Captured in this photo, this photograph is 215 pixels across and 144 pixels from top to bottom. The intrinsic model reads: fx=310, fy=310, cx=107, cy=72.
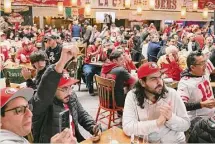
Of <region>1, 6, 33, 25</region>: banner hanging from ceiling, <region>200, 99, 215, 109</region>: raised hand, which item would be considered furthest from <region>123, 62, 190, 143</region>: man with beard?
<region>1, 6, 33, 25</region>: banner hanging from ceiling

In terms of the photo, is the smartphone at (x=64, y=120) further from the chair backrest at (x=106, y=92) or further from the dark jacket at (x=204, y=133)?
the chair backrest at (x=106, y=92)

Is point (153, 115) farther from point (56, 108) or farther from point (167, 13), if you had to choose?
point (167, 13)

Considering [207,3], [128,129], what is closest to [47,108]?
[128,129]

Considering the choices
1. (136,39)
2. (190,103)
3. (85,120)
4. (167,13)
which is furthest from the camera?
(167,13)

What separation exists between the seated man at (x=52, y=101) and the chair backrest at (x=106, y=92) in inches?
64.2

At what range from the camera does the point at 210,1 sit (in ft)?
51.6

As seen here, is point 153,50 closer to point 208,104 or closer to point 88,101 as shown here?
point 88,101

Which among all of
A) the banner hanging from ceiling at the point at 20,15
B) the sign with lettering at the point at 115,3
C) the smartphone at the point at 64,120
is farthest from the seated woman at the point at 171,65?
the banner hanging from ceiling at the point at 20,15

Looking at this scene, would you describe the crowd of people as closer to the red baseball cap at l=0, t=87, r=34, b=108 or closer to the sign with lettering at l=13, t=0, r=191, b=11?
the red baseball cap at l=0, t=87, r=34, b=108

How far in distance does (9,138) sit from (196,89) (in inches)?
88.5

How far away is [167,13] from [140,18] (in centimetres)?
144

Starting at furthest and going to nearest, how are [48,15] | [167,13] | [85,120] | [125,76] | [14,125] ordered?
[167,13], [48,15], [125,76], [85,120], [14,125]

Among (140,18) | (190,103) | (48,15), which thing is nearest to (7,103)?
(190,103)

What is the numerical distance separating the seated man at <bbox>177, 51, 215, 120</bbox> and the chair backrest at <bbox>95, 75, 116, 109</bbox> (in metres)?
1.34
